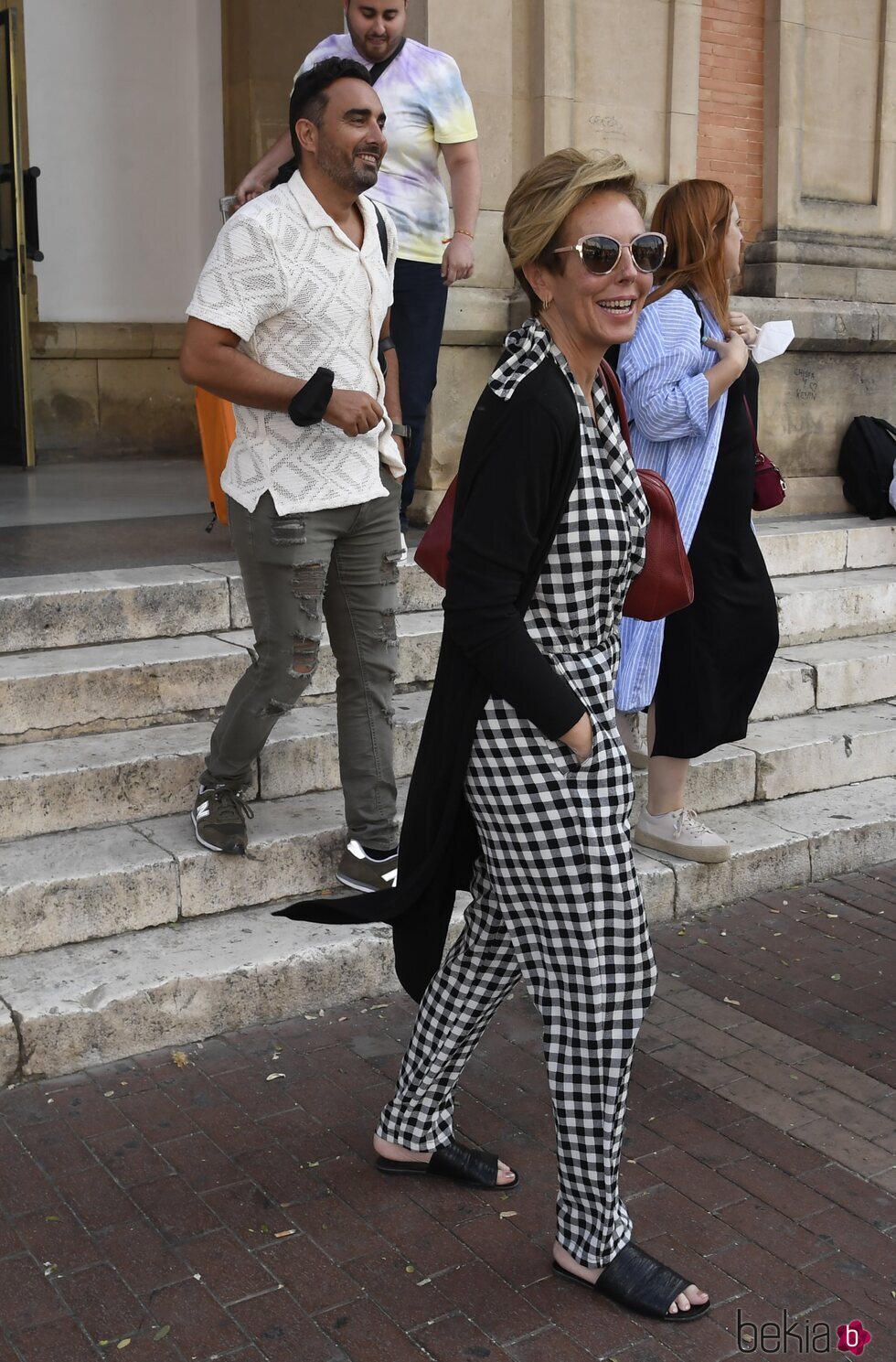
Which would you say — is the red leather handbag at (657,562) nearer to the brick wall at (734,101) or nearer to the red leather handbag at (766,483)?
the red leather handbag at (766,483)

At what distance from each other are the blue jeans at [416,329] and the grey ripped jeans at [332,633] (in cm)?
181

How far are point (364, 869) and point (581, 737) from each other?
198 cm

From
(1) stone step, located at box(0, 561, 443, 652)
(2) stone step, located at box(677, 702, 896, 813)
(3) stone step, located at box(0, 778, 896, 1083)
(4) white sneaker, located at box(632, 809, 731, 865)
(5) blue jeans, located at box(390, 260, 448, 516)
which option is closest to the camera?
(3) stone step, located at box(0, 778, 896, 1083)

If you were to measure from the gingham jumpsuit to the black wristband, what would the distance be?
4.17 feet

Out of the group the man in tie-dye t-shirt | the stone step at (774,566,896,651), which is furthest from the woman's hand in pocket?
the stone step at (774,566,896,651)

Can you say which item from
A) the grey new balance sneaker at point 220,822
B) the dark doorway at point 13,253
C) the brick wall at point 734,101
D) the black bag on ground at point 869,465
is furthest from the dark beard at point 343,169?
the dark doorway at point 13,253

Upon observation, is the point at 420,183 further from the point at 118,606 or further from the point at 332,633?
the point at 332,633

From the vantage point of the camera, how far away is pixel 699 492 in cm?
480

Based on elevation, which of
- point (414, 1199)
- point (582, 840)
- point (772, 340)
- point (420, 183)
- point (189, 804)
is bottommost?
point (414, 1199)

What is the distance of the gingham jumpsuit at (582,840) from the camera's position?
281cm

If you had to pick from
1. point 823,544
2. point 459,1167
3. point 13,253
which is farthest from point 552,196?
point 13,253

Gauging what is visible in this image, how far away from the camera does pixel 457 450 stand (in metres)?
7.60

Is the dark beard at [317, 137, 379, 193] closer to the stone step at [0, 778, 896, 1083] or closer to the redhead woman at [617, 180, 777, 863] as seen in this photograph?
the redhead woman at [617, 180, 777, 863]

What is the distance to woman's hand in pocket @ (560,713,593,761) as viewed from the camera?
9.03 feet
